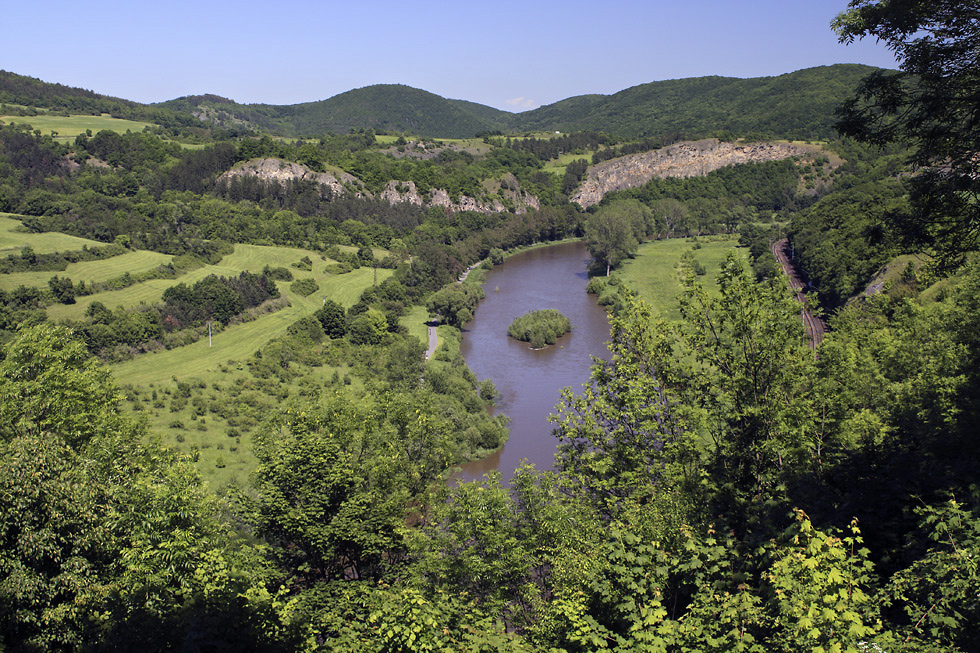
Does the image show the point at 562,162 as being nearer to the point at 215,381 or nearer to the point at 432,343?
the point at 432,343

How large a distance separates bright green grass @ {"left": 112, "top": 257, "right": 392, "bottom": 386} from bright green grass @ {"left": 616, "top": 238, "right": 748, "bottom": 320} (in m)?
25.9

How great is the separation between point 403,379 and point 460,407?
3.71 meters

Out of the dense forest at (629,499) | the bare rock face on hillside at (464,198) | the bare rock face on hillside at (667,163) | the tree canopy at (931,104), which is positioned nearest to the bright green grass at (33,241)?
the dense forest at (629,499)

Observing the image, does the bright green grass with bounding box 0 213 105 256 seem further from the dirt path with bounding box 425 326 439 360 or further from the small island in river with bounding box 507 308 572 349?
the small island in river with bounding box 507 308 572 349

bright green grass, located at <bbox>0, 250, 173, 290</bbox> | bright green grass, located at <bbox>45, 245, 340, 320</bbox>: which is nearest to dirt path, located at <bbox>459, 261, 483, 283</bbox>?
bright green grass, located at <bbox>45, 245, 340, 320</bbox>

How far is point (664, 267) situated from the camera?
242 feet

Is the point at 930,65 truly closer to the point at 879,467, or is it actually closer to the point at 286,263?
the point at 879,467

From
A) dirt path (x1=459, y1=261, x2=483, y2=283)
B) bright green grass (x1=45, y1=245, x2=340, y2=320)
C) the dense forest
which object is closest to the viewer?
the dense forest

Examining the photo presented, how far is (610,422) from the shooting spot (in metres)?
13.2

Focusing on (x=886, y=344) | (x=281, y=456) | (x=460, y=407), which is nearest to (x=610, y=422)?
(x=281, y=456)

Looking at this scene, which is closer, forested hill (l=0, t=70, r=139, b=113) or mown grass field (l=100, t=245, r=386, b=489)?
mown grass field (l=100, t=245, r=386, b=489)

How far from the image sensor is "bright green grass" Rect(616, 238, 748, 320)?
5865 cm

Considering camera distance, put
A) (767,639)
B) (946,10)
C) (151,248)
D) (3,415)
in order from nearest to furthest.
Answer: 1. (767,639)
2. (946,10)
3. (3,415)
4. (151,248)

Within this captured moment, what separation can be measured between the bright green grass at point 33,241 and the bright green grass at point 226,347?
712 inches
